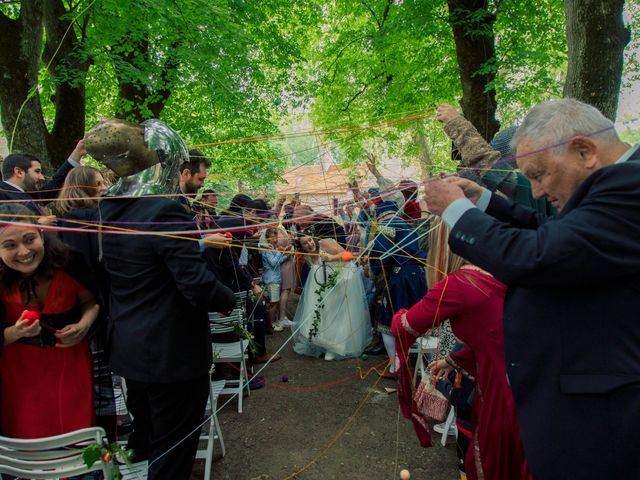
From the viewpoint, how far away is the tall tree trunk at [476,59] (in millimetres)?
6738

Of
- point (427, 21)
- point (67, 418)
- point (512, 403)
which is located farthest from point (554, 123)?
point (427, 21)

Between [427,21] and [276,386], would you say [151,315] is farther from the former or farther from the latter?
[427,21]

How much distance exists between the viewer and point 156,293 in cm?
218

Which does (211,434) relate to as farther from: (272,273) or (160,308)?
(272,273)

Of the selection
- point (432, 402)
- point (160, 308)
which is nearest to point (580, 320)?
point (432, 402)

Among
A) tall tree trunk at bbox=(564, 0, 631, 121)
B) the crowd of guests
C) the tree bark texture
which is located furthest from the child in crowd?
tall tree trunk at bbox=(564, 0, 631, 121)

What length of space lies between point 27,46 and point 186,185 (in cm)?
392

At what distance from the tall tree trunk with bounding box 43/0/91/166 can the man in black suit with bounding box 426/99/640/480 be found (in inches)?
271

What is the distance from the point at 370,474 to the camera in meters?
3.08

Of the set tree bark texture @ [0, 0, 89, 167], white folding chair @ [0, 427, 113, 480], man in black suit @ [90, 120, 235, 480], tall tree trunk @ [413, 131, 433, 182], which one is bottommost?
white folding chair @ [0, 427, 113, 480]

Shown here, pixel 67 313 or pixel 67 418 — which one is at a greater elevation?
pixel 67 313

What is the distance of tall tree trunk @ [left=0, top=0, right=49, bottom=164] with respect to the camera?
5297mm

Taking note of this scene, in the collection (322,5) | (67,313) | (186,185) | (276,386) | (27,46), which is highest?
(322,5)

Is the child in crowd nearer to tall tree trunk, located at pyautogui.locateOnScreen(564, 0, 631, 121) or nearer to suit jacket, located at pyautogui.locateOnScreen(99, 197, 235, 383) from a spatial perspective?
suit jacket, located at pyautogui.locateOnScreen(99, 197, 235, 383)
